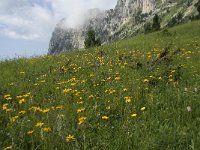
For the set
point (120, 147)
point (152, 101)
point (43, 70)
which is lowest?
point (120, 147)

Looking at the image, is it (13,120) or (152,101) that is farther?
(152,101)

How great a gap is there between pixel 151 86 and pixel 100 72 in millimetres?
2643

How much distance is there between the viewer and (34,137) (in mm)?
6438

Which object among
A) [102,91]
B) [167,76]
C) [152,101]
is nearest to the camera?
[152,101]

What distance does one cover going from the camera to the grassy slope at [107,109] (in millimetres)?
6098

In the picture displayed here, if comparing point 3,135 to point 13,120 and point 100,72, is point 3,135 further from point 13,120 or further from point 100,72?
point 100,72

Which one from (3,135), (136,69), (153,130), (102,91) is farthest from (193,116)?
(136,69)

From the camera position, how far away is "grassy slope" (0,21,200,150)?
6098 mm

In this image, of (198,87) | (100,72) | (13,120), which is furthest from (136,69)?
(13,120)

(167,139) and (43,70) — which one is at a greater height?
(43,70)

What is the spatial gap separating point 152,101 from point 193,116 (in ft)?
3.43

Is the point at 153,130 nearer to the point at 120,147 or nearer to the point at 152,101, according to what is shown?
the point at 120,147

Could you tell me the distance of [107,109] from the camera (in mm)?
7922

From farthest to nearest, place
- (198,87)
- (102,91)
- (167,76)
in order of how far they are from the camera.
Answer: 1. (167,76)
2. (102,91)
3. (198,87)
